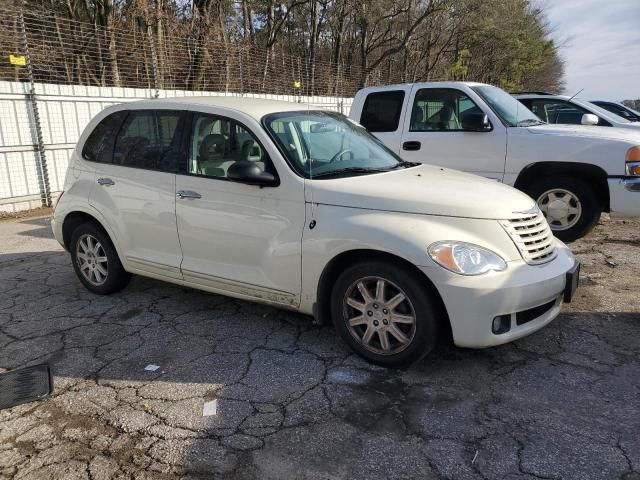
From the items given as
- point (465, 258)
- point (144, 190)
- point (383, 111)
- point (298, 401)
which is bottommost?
point (298, 401)

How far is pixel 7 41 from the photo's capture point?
891 centimetres

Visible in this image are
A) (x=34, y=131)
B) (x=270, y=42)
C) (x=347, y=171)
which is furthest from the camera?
(x=270, y=42)

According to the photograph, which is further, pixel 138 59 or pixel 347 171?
pixel 138 59

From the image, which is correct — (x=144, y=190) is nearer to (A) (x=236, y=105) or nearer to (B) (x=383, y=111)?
(A) (x=236, y=105)

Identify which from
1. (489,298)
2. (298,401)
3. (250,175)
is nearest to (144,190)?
(250,175)

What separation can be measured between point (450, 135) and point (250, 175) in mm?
3930

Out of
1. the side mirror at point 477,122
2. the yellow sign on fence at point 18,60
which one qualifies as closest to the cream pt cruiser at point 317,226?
the side mirror at point 477,122

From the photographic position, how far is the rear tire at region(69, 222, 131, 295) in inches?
187

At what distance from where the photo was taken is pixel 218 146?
4066 millimetres

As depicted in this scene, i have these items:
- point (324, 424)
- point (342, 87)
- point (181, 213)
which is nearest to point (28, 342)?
point (181, 213)

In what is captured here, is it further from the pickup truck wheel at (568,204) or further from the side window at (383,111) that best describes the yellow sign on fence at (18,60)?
the pickup truck wheel at (568,204)

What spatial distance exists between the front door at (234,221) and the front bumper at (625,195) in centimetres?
407

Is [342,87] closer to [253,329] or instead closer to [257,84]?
[257,84]

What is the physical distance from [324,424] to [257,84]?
13256 millimetres
